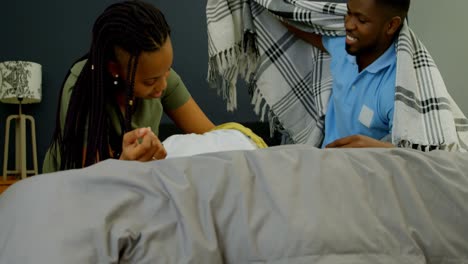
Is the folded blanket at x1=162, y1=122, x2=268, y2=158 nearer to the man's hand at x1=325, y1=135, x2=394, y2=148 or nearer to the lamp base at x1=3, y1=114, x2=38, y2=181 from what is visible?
the man's hand at x1=325, y1=135, x2=394, y2=148

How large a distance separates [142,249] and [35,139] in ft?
9.88

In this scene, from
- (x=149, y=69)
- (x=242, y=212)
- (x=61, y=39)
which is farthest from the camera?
(x=61, y=39)

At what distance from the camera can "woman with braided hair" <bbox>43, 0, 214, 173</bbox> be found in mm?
1488

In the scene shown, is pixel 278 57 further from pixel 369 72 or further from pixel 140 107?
pixel 140 107

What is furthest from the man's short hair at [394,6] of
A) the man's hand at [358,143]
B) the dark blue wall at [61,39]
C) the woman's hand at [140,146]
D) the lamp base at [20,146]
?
the lamp base at [20,146]

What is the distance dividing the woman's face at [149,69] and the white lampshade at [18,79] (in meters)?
1.93

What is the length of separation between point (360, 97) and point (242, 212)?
1.07m

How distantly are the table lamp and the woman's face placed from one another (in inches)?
76.0

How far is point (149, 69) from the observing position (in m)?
1.50

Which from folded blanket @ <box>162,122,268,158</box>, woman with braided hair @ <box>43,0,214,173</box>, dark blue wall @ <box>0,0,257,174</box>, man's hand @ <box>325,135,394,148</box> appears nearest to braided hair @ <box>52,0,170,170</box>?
woman with braided hair @ <box>43,0,214,173</box>

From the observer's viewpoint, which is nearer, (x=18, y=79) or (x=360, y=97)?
(x=360, y=97)

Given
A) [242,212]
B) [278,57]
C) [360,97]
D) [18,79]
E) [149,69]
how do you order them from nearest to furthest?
1. [242,212]
2. [149,69]
3. [360,97]
4. [278,57]
5. [18,79]

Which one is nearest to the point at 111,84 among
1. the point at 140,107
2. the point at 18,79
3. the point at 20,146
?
the point at 140,107

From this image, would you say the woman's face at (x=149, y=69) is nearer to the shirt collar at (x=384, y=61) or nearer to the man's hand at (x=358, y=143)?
the man's hand at (x=358, y=143)
